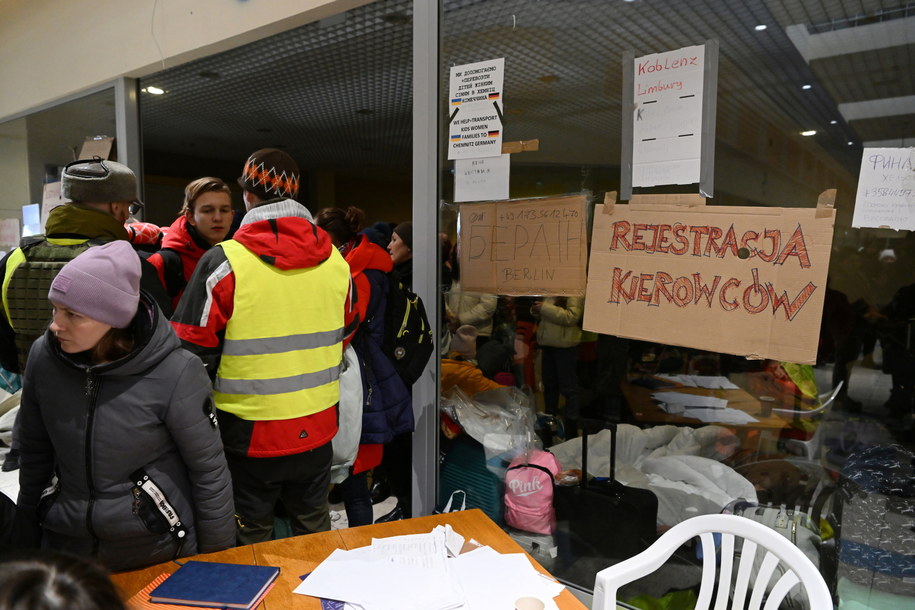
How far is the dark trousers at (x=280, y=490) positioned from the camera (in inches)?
67.9

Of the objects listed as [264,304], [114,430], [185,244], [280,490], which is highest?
[185,244]

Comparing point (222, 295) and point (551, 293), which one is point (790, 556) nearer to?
point (551, 293)

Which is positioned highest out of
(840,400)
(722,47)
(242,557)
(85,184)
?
(722,47)

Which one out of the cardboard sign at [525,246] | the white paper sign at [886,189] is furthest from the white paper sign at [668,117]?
the white paper sign at [886,189]

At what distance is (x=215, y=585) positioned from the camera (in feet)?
3.73

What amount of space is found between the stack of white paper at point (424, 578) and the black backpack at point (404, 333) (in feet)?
2.78

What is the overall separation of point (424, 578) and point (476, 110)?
1.62m

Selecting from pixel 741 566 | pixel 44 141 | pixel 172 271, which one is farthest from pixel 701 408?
pixel 44 141

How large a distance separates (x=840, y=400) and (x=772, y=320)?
28cm

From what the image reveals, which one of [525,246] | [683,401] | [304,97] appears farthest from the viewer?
[304,97]

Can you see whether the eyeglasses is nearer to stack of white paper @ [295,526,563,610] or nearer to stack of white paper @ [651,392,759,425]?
stack of white paper @ [295,526,563,610]

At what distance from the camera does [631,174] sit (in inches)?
71.9

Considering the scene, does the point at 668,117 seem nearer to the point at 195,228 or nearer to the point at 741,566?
the point at 741,566

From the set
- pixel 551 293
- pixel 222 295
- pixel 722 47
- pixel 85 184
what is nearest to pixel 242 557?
pixel 222 295
